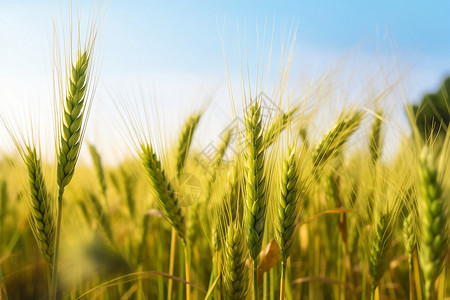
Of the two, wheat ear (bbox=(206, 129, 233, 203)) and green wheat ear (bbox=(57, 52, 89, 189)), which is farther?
wheat ear (bbox=(206, 129, 233, 203))

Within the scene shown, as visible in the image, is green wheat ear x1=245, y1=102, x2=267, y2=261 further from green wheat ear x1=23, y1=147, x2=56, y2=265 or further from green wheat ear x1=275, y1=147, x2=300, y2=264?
green wheat ear x1=23, y1=147, x2=56, y2=265

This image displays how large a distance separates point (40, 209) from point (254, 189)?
67cm

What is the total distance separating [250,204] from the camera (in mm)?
1143

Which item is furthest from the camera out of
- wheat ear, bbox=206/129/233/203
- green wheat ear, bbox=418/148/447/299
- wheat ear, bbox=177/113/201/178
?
wheat ear, bbox=177/113/201/178

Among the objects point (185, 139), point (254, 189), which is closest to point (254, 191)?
point (254, 189)

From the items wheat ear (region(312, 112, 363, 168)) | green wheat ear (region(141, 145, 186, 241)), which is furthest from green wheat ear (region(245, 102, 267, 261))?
green wheat ear (region(141, 145, 186, 241))

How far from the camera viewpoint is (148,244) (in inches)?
107

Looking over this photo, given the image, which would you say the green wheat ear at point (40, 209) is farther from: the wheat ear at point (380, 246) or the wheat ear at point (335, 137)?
the wheat ear at point (380, 246)

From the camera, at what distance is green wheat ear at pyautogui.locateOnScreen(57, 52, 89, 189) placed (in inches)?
45.3

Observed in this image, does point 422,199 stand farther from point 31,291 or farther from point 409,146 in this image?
point 31,291

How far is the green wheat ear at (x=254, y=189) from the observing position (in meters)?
1.13

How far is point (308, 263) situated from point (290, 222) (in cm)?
145

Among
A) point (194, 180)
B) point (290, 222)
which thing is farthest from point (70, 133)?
point (194, 180)

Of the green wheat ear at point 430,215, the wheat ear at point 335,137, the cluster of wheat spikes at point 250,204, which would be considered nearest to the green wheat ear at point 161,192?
the cluster of wheat spikes at point 250,204
